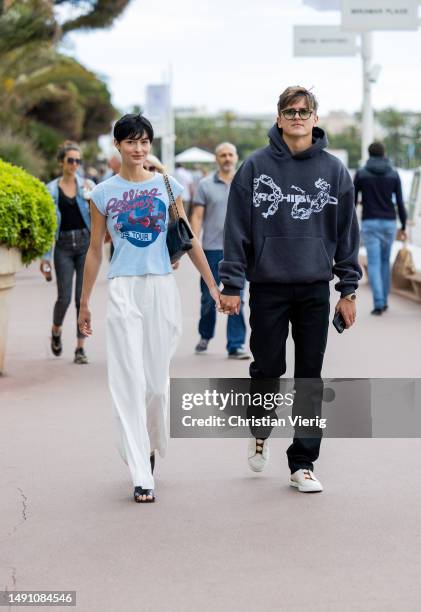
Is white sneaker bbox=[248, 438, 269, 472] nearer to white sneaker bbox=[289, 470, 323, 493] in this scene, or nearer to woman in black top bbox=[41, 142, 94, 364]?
white sneaker bbox=[289, 470, 323, 493]

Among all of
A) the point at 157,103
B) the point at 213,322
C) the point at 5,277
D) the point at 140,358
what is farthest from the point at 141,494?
the point at 157,103

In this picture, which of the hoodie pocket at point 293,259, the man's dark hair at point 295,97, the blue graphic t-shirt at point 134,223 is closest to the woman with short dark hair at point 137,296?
the blue graphic t-shirt at point 134,223

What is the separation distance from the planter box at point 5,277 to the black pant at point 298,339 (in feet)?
13.6

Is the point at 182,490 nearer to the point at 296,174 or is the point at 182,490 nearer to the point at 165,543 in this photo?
the point at 165,543

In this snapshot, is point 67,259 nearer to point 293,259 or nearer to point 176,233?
point 176,233

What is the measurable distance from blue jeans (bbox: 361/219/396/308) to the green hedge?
565cm

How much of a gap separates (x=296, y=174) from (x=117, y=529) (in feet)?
6.09

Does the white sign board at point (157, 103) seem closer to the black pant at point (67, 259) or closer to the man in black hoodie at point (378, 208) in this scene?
the man in black hoodie at point (378, 208)

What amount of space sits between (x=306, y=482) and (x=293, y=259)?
3.68 feet

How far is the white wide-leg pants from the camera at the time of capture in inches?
243

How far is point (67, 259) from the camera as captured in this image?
36.4ft

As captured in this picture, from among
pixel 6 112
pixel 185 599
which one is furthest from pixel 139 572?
pixel 6 112

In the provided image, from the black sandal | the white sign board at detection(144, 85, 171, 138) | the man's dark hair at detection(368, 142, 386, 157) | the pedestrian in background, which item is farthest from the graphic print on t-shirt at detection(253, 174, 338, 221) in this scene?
the white sign board at detection(144, 85, 171, 138)

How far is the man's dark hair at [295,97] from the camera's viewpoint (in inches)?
238
